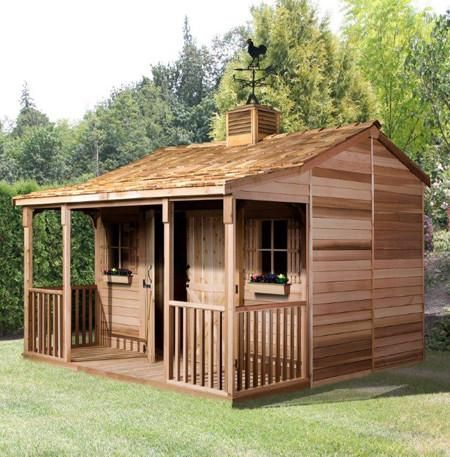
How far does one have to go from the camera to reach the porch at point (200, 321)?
770 centimetres

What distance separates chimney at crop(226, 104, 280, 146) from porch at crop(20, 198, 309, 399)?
139 cm

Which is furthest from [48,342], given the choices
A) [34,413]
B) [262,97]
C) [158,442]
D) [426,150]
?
[426,150]

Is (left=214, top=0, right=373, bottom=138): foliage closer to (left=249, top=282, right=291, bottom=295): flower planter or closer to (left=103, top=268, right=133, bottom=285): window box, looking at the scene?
(left=103, top=268, right=133, bottom=285): window box

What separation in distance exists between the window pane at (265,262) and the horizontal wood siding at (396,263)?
140 centimetres

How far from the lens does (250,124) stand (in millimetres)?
10656

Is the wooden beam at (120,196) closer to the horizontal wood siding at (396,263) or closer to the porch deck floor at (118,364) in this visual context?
the porch deck floor at (118,364)

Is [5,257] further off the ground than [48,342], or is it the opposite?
[5,257]

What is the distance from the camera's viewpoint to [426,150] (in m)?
19.7

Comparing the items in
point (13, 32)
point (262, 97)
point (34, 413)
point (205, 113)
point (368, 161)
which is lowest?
point (34, 413)

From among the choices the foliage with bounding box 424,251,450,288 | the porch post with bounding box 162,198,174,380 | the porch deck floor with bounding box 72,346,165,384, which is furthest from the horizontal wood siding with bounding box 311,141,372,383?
the foliage with bounding box 424,251,450,288

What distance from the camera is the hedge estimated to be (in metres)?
12.9

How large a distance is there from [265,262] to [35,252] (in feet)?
18.6

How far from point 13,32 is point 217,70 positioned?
17646mm

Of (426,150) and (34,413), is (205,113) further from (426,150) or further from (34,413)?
(34,413)
